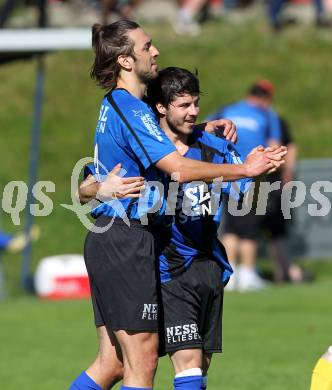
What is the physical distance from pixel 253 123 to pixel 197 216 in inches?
270

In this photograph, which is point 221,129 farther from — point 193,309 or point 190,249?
point 193,309

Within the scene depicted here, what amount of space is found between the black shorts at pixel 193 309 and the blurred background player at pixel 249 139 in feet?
22.0

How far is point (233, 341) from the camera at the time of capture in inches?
375

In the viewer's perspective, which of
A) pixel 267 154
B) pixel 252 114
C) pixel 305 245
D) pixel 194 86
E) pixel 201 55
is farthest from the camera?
pixel 201 55

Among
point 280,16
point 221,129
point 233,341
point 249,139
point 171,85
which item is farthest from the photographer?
point 280,16

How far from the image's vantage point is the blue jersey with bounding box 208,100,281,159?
41.0ft

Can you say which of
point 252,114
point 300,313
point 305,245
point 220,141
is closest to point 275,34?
point 305,245

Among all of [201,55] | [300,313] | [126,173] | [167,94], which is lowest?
[300,313]

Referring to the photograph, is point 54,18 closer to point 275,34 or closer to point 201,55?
point 201,55

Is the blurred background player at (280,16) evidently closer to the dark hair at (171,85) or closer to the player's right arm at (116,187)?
the dark hair at (171,85)

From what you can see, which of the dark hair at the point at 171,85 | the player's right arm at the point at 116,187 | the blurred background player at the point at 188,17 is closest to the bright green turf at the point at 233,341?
the player's right arm at the point at 116,187

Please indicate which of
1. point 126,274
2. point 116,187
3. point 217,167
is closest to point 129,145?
point 116,187

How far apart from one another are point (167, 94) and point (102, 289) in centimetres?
105

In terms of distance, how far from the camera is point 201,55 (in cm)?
2069
